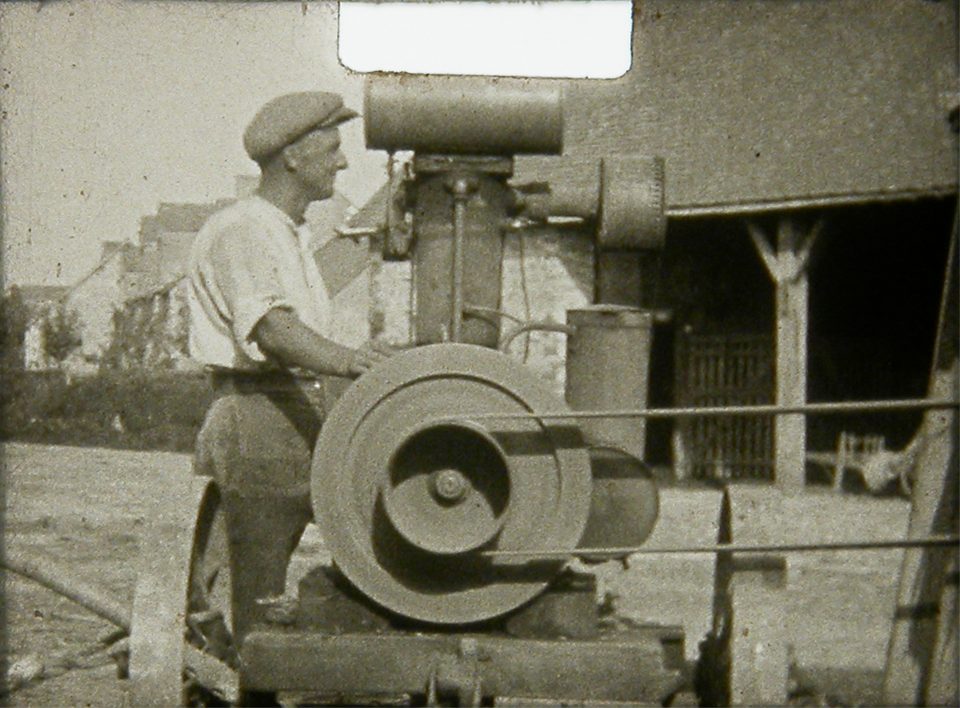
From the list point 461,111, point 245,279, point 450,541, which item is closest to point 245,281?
point 245,279

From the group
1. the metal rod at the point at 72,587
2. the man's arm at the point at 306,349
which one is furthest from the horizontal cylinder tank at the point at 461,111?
the metal rod at the point at 72,587

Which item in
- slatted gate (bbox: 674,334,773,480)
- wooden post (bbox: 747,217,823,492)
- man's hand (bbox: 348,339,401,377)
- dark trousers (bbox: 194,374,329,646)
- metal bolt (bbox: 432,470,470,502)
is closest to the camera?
metal bolt (bbox: 432,470,470,502)

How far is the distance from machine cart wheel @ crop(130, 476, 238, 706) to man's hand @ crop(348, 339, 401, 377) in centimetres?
63

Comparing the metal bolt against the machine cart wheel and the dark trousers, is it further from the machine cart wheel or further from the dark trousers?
the dark trousers

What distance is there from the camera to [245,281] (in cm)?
351

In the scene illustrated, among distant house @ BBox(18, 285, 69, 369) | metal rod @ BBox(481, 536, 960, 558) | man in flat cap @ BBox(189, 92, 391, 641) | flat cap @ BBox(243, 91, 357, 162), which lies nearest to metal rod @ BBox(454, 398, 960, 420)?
metal rod @ BBox(481, 536, 960, 558)

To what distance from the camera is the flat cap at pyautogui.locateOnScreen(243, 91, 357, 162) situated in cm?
375

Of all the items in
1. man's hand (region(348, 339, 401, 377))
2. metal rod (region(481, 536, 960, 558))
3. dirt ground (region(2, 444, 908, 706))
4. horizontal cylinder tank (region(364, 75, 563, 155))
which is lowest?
dirt ground (region(2, 444, 908, 706))

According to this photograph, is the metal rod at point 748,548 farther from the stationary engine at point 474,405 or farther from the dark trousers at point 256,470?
the dark trousers at point 256,470

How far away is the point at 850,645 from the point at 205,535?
11.6 ft

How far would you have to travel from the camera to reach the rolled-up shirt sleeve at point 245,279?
3441 millimetres

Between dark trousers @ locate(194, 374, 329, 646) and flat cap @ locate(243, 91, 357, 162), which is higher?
flat cap @ locate(243, 91, 357, 162)

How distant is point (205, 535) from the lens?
3.70m

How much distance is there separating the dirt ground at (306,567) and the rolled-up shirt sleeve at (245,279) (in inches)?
21.4
